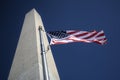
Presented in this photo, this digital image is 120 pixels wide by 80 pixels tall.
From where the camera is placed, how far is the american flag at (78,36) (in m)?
12.6

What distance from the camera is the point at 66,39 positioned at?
1259 centimetres

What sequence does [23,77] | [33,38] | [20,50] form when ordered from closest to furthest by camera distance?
[23,77], [33,38], [20,50]

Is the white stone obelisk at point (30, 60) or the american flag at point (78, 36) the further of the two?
the white stone obelisk at point (30, 60)

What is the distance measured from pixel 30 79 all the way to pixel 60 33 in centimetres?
427

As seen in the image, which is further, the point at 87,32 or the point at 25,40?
the point at 25,40

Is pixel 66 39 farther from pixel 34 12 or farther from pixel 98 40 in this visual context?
pixel 34 12

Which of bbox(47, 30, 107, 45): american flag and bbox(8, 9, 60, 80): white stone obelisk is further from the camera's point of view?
bbox(8, 9, 60, 80): white stone obelisk

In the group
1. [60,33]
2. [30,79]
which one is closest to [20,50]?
[30,79]

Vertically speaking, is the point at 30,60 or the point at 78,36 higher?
the point at 30,60

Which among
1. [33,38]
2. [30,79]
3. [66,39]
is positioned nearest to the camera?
[66,39]

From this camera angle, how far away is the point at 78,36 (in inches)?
512

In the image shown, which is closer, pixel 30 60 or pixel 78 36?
pixel 78 36

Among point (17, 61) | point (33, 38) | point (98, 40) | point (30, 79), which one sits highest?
point (33, 38)

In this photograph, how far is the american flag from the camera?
12609 mm
